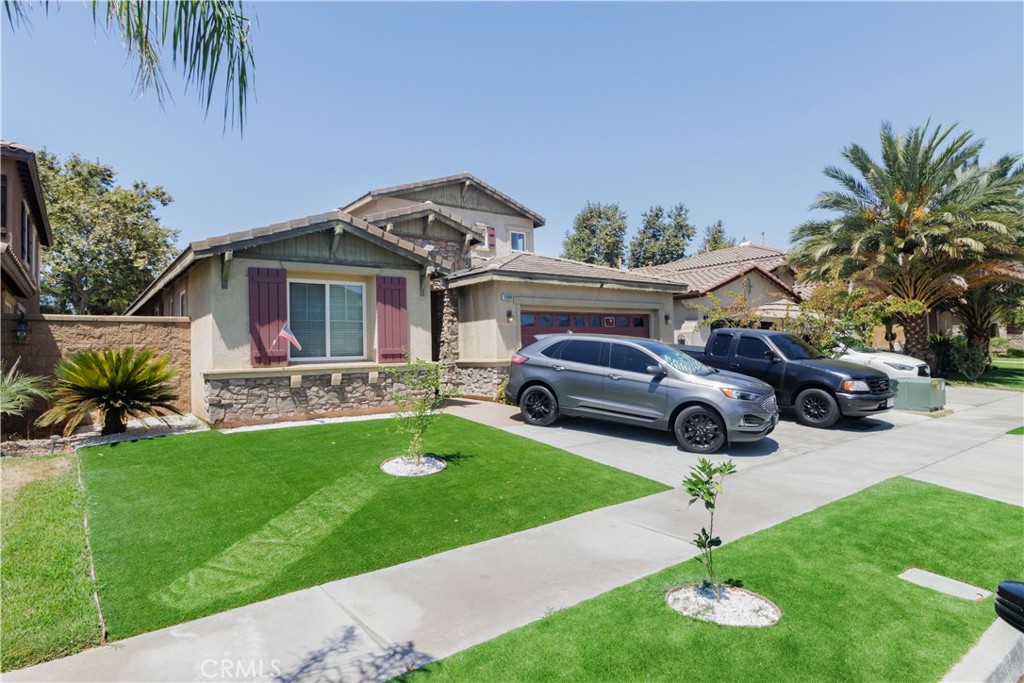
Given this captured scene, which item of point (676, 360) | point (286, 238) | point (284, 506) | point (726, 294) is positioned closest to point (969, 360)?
point (726, 294)

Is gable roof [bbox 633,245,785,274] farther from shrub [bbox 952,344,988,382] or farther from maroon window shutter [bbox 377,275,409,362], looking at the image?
maroon window shutter [bbox 377,275,409,362]

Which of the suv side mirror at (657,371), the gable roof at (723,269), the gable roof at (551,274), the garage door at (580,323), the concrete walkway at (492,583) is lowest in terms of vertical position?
the concrete walkway at (492,583)

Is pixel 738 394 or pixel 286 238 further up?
pixel 286 238

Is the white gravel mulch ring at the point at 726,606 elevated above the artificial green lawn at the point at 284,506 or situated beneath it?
situated beneath

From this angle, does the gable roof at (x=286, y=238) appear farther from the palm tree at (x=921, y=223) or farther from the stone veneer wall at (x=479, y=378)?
the palm tree at (x=921, y=223)

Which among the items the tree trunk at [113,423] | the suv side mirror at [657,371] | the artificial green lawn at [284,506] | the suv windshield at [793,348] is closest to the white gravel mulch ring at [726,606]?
the artificial green lawn at [284,506]

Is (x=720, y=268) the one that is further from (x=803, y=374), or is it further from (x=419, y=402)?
(x=419, y=402)

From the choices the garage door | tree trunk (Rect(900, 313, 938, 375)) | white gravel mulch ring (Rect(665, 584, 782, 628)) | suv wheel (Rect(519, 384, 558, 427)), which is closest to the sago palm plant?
suv wheel (Rect(519, 384, 558, 427))

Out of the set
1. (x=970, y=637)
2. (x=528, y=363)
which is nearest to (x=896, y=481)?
(x=970, y=637)

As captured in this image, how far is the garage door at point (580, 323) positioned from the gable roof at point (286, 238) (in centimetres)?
338

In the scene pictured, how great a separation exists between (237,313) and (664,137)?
13926 millimetres

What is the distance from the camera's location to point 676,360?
30.9 feet

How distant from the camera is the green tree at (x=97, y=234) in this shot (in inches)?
973

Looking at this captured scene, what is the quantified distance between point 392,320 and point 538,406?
3998 millimetres
